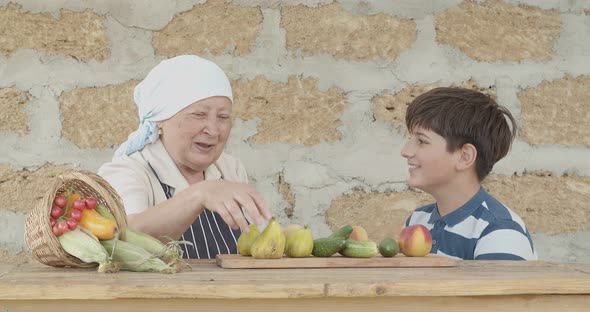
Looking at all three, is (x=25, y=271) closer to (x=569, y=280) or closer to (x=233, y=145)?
(x=569, y=280)

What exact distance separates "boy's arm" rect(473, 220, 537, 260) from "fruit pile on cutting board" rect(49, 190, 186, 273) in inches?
36.2

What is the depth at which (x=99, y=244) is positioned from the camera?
1847 millimetres

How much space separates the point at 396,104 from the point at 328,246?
4.07 feet

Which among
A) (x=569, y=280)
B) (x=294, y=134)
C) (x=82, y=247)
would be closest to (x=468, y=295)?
(x=569, y=280)

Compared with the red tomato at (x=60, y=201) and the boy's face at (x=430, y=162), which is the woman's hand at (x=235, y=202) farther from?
the boy's face at (x=430, y=162)

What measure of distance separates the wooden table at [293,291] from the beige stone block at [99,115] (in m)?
1.27

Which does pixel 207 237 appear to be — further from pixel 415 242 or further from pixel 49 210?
pixel 49 210

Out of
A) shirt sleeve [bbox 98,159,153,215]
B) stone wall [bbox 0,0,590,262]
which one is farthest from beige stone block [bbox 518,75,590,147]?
shirt sleeve [bbox 98,159,153,215]

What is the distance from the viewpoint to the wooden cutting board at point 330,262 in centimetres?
194

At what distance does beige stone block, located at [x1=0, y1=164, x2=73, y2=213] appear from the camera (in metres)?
3.05

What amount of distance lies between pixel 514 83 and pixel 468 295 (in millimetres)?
1683

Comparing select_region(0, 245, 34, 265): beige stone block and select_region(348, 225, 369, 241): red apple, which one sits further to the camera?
select_region(0, 245, 34, 265): beige stone block

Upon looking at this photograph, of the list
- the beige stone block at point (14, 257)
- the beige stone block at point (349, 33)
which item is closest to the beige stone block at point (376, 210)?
the beige stone block at point (349, 33)

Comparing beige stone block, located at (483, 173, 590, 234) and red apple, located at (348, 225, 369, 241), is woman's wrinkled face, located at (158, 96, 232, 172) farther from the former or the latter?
beige stone block, located at (483, 173, 590, 234)
